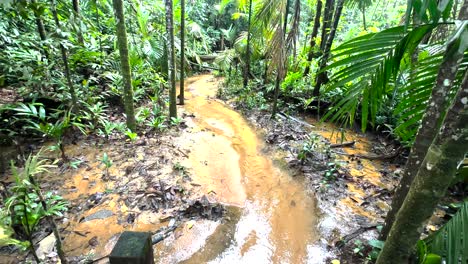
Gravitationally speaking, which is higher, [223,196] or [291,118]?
[291,118]

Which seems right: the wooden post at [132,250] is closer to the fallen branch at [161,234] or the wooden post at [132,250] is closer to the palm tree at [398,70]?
the fallen branch at [161,234]

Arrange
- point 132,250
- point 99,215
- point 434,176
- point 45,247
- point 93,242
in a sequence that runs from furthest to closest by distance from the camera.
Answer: point 99,215
point 93,242
point 45,247
point 132,250
point 434,176

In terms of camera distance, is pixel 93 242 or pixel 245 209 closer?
pixel 93 242

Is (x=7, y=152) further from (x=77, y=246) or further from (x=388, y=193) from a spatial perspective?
(x=388, y=193)

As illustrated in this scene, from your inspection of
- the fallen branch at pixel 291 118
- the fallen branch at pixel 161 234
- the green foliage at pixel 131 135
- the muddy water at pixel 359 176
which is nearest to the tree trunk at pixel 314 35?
the fallen branch at pixel 291 118

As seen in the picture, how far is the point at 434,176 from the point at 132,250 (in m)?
1.68

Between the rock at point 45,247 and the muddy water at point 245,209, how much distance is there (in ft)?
3.40

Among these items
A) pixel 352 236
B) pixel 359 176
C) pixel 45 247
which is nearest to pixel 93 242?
pixel 45 247

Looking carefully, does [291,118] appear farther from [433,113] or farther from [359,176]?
[433,113]

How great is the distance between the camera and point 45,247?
8.23 feet

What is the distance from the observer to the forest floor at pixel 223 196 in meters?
2.75

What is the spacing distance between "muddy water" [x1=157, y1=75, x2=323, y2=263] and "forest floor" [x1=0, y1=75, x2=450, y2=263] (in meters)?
0.01

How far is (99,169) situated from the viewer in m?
3.81

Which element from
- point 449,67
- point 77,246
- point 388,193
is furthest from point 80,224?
point 388,193
